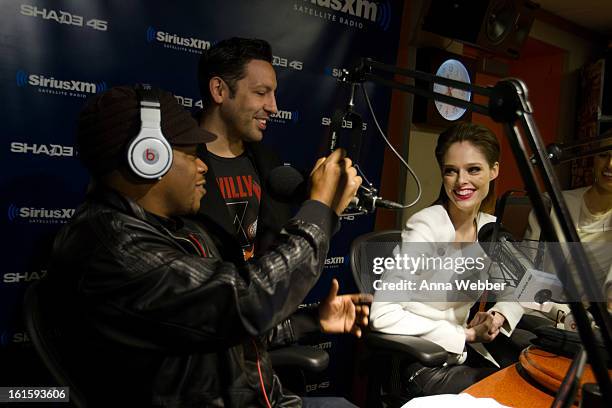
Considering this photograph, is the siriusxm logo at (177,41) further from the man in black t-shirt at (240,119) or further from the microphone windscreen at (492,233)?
the microphone windscreen at (492,233)

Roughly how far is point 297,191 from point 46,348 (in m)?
0.63

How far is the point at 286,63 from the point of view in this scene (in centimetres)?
285

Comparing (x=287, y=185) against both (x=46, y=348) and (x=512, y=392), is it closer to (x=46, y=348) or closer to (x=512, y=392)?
(x=46, y=348)

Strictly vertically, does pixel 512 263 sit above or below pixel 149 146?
below

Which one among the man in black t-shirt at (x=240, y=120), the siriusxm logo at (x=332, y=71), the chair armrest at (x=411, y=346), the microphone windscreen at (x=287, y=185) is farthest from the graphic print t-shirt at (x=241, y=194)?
the siriusxm logo at (x=332, y=71)

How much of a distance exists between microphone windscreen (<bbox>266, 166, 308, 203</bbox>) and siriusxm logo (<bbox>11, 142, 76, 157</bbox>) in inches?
51.1

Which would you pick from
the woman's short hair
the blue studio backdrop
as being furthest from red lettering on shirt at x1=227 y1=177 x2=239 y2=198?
the woman's short hair

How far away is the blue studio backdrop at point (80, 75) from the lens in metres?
2.01

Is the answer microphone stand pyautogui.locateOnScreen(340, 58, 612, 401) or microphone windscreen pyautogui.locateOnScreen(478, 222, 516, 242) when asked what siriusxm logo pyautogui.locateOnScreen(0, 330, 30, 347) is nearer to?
microphone windscreen pyautogui.locateOnScreen(478, 222, 516, 242)

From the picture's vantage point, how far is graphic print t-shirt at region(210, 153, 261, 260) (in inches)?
85.6

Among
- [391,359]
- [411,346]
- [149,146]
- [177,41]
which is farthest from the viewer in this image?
[177,41]

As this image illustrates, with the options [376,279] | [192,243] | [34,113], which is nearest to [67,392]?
[192,243]

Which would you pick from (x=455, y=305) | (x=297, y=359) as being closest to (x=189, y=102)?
(x=297, y=359)

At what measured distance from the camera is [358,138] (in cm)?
117
